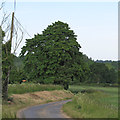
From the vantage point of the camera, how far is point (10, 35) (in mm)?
20641

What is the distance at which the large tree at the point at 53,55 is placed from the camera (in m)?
43.3

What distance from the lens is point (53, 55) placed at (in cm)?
4406

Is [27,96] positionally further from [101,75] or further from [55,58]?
[101,75]

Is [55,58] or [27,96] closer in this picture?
[27,96]

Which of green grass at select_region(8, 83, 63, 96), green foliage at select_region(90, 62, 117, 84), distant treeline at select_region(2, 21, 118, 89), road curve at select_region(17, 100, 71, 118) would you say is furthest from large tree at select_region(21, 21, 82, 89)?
green foliage at select_region(90, 62, 117, 84)

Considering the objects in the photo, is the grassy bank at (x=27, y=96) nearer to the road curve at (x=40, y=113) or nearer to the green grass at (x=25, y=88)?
the green grass at (x=25, y=88)

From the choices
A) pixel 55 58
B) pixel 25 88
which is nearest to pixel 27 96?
pixel 25 88

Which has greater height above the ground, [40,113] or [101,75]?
[101,75]

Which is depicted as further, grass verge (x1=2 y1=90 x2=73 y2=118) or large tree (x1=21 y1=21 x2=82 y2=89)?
large tree (x1=21 y1=21 x2=82 y2=89)

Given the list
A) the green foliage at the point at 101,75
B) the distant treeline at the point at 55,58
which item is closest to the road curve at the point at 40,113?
the distant treeline at the point at 55,58

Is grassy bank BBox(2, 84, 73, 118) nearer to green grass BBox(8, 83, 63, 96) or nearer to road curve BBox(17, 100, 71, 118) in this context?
green grass BBox(8, 83, 63, 96)

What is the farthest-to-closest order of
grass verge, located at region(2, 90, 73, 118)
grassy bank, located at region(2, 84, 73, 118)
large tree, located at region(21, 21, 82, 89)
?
large tree, located at region(21, 21, 82, 89), grassy bank, located at region(2, 84, 73, 118), grass verge, located at region(2, 90, 73, 118)

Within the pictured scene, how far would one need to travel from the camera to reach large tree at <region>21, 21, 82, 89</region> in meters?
43.3

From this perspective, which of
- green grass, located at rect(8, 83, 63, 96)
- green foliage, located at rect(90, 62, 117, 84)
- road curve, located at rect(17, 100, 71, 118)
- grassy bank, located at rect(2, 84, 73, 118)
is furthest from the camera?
green foliage, located at rect(90, 62, 117, 84)
